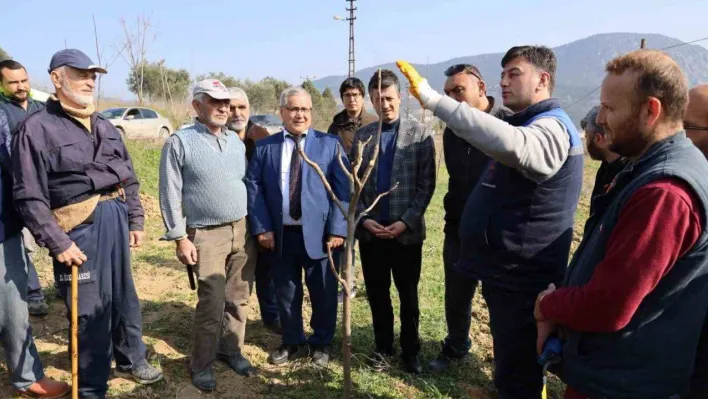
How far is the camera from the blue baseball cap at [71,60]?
2.62m

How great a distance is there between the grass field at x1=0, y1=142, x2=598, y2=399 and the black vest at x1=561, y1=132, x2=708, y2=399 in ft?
5.29

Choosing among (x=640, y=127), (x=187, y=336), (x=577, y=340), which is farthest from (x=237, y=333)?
(x=640, y=127)

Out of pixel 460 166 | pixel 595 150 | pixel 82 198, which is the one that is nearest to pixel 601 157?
pixel 595 150

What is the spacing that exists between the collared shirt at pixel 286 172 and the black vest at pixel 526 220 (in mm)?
1503

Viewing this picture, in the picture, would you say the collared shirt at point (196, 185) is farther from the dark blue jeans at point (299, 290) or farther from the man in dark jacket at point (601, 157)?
the man in dark jacket at point (601, 157)

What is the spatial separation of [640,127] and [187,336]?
11.9 ft

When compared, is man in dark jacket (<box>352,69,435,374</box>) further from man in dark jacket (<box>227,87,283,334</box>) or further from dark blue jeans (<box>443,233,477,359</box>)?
man in dark jacket (<box>227,87,283,334</box>)

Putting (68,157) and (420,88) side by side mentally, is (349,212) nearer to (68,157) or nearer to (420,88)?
(420,88)

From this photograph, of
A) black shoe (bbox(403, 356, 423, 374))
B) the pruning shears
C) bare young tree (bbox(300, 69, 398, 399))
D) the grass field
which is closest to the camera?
the pruning shears

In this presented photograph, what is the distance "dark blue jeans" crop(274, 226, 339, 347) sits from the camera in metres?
3.38

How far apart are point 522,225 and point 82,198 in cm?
245

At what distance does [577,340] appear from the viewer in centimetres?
161

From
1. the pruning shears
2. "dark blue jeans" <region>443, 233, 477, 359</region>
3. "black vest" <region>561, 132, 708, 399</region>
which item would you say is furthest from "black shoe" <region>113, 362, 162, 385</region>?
"black vest" <region>561, 132, 708, 399</region>


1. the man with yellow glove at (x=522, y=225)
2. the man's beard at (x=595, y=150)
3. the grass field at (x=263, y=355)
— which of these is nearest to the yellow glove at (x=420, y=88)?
the man with yellow glove at (x=522, y=225)
